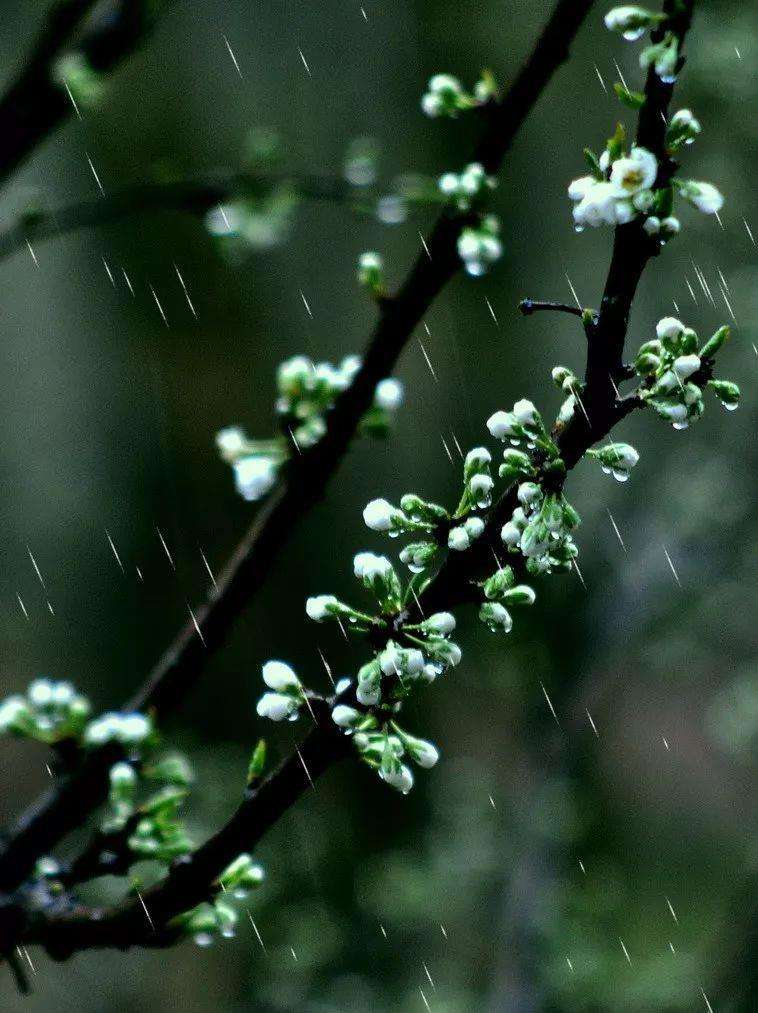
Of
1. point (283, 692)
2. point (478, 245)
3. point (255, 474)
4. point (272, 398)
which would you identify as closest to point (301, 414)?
point (255, 474)

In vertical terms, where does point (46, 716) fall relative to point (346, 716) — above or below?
below

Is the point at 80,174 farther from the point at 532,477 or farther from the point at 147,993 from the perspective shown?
the point at 532,477

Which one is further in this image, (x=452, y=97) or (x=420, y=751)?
(x=452, y=97)

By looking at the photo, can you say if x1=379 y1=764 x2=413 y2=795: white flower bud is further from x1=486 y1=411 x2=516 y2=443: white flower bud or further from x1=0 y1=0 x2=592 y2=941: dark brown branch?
x1=486 y1=411 x2=516 y2=443: white flower bud

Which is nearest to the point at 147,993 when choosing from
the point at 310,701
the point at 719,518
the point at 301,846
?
the point at 301,846

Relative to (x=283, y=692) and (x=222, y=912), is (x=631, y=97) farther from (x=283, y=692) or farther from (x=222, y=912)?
(x=222, y=912)

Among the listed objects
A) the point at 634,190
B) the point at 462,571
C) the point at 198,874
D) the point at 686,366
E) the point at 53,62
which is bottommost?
the point at 198,874
